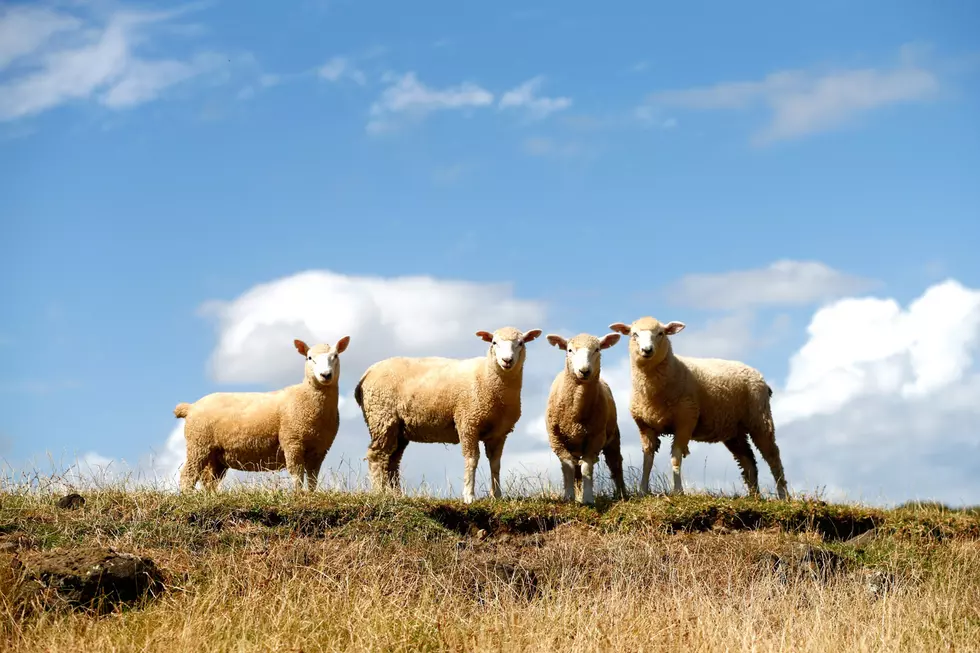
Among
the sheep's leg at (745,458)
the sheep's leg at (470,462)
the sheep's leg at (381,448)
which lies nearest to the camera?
the sheep's leg at (470,462)

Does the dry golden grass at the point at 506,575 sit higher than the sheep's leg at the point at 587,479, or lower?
lower

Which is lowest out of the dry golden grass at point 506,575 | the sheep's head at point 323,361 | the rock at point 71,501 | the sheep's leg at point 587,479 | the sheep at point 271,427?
the dry golden grass at point 506,575

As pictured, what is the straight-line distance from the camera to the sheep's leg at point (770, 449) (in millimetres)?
17328

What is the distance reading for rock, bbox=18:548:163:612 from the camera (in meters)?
9.93

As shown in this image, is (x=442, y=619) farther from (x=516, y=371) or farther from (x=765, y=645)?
(x=516, y=371)

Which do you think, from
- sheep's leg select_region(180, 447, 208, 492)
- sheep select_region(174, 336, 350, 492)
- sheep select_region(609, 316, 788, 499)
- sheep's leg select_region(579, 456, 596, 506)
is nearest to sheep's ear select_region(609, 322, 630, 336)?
sheep select_region(609, 316, 788, 499)

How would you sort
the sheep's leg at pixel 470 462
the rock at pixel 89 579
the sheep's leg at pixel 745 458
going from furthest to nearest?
the sheep's leg at pixel 745 458
the sheep's leg at pixel 470 462
the rock at pixel 89 579

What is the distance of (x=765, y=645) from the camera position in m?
9.13

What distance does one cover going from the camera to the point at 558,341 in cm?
1541

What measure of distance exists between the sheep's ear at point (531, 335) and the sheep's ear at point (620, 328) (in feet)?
4.72

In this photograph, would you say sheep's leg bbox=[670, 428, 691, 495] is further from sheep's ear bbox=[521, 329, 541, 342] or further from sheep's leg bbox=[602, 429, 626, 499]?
sheep's ear bbox=[521, 329, 541, 342]

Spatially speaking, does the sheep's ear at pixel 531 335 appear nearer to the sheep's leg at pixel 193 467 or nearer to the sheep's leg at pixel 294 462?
the sheep's leg at pixel 294 462

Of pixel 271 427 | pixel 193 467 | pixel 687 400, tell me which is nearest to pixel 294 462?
pixel 271 427

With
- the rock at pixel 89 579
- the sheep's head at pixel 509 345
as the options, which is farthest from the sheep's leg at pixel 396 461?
the rock at pixel 89 579
